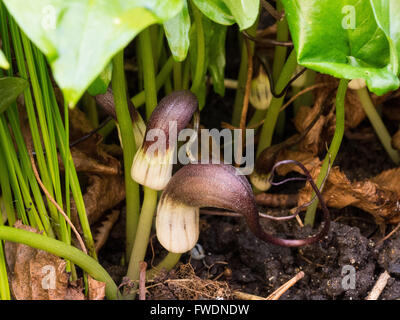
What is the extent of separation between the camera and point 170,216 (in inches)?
25.2

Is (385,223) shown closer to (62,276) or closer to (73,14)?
(62,276)

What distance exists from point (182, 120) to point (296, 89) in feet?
1.25

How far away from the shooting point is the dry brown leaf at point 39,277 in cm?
67

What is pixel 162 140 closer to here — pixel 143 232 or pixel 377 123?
pixel 143 232

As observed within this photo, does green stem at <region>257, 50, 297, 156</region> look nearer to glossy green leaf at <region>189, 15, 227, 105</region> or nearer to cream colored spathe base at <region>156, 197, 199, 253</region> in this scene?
glossy green leaf at <region>189, 15, 227, 105</region>

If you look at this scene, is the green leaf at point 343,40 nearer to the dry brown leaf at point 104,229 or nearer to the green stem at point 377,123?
the green stem at point 377,123

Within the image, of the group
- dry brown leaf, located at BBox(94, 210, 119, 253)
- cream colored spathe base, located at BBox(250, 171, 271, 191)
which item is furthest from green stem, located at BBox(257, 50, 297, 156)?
dry brown leaf, located at BBox(94, 210, 119, 253)

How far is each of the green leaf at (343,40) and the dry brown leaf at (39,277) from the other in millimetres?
399

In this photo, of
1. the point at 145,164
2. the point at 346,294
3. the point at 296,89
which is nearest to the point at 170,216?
the point at 145,164

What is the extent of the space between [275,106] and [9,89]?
38 centimetres

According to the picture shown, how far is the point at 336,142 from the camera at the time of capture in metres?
0.67

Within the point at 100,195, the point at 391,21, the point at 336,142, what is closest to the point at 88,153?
the point at 100,195

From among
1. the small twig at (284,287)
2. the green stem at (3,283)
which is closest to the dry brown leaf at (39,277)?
the green stem at (3,283)

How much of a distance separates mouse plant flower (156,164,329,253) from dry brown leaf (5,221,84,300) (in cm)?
14
